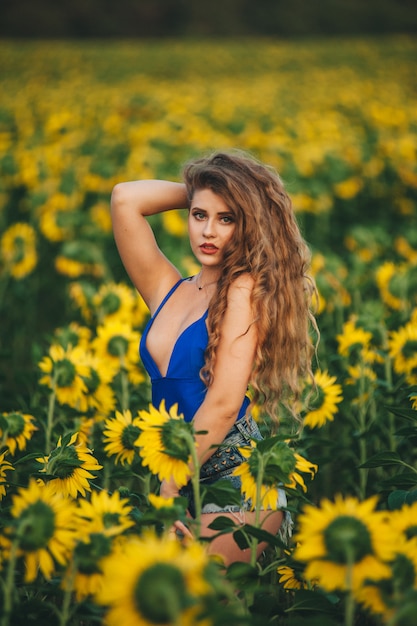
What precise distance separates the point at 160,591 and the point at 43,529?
0.38 m

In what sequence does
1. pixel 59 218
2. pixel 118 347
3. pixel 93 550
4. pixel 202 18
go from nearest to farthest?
pixel 93 550 → pixel 118 347 → pixel 59 218 → pixel 202 18

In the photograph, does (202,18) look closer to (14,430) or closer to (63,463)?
(14,430)

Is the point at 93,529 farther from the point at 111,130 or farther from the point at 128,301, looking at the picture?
the point at 111,130

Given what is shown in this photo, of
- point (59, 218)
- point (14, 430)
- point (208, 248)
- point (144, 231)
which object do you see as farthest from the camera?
point (59, 218)

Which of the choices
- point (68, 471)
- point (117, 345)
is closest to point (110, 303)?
point (117, 345)

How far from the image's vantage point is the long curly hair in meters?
2.11

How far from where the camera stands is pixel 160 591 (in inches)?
44.8

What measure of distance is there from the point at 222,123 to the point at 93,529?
9.55 meters

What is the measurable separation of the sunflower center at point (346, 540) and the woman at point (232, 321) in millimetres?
623

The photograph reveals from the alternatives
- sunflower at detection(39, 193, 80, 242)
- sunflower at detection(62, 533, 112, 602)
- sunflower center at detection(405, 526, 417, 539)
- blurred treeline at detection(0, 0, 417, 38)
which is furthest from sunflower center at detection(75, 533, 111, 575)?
blurred treeline at detection(0, 0, 417, 38)

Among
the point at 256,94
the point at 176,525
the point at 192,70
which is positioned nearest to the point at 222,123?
the point at 256,94

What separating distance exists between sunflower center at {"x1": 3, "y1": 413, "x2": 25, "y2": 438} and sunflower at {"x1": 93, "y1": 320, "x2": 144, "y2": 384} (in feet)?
1.95

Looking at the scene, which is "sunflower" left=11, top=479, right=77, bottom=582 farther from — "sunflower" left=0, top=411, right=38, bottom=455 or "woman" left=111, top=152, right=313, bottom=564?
"sunflower" left=0, top=411, right=38, bottom=455

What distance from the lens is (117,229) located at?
248 cm
